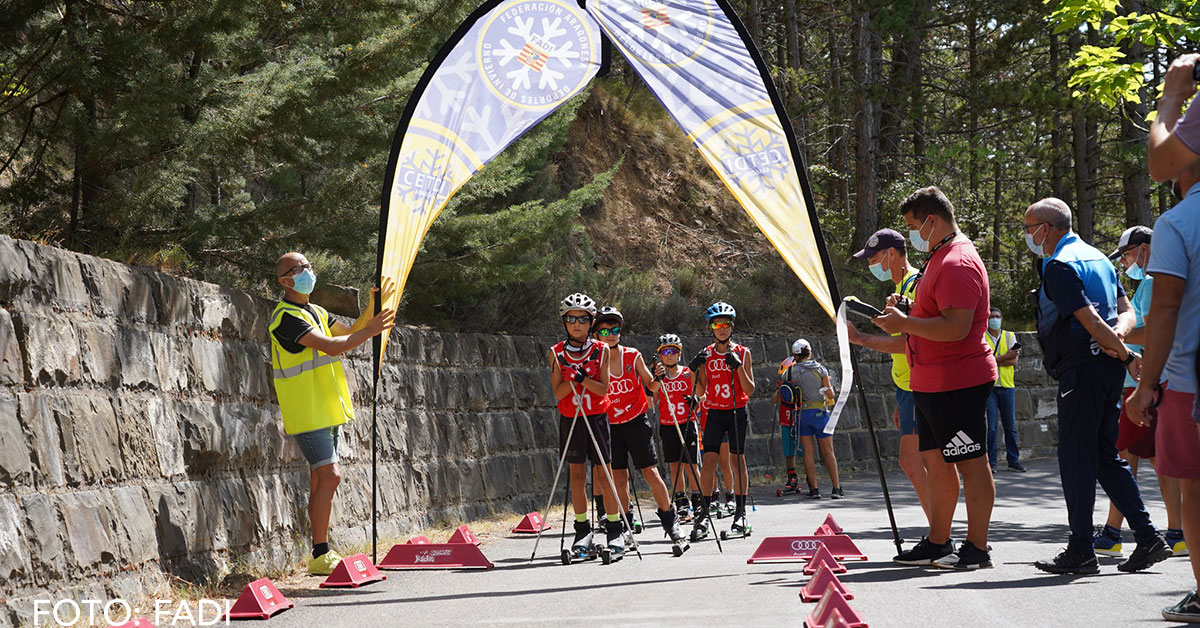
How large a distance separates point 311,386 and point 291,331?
42cm

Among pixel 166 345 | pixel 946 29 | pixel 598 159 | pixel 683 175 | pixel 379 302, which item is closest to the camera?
pixel 166 345

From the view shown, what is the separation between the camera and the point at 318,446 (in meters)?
8.26

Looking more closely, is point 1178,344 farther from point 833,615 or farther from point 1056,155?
point 1056,155

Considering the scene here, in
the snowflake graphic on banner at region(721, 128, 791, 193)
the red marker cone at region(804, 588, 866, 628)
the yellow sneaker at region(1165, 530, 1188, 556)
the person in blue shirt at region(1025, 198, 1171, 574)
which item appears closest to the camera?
the red marker cone at region(804, 588, 866, 628)

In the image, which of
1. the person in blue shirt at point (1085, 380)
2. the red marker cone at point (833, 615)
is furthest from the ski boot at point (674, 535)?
the red marker cone at point (833, 615)

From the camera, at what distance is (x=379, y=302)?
8.95 m

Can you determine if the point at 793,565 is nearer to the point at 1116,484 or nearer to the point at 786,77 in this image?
the point at 1116,484

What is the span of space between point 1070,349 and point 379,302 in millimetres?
4894

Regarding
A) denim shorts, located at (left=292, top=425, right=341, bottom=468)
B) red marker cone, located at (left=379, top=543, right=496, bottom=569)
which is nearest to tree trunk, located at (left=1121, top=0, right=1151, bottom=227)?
red marker cone, located at (left=379, top=543, right=496, bottom=569)

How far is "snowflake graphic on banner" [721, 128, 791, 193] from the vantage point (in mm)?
8852

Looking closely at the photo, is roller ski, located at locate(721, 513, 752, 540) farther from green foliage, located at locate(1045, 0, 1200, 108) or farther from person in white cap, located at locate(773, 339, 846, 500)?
green foliage, located at locate(1045, 0, 1200, 108)

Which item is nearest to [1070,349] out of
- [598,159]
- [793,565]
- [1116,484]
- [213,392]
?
[1116,484]

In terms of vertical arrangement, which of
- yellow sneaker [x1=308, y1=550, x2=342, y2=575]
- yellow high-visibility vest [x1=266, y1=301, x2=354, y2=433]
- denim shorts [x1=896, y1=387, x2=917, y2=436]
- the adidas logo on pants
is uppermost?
yellow high-visibility vest [x1=266, y1=301, x2=354, y2=433]

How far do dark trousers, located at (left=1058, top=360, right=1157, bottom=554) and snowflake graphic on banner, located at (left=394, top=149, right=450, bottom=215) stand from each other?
16.2 ft
